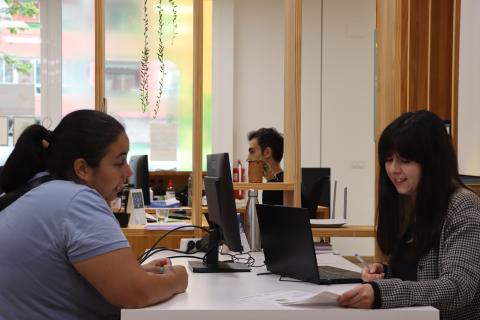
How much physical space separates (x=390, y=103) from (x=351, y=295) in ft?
7.48

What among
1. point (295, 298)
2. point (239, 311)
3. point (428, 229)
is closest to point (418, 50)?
point (428, 229)

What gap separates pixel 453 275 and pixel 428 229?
0.61 ft

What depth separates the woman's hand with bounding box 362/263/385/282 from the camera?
2344 millimetres

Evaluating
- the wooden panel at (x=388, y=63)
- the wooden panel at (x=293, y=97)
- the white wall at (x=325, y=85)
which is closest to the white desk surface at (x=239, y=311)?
the wooden panel at (x=293, y=97)

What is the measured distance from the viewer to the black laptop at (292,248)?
2326 millimetres

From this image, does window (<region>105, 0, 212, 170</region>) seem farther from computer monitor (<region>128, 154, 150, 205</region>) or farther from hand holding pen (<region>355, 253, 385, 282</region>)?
hand holding pen (<region>355, 253, 385, 282</region>)

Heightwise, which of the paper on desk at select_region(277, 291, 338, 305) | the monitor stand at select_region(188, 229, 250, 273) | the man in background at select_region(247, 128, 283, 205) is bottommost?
the monitor stand at select_region(188, 229, 250, 273)

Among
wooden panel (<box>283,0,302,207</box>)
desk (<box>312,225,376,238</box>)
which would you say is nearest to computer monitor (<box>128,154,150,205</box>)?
wooden panel (<box>283,0,302,207</box>)

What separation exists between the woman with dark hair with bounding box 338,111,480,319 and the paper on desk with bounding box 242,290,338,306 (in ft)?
0.13

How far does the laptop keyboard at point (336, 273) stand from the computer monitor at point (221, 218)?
31cm

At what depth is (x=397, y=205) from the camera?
7.79 feet

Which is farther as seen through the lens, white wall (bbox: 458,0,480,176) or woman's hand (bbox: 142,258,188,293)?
white wall (bbox: 458,0,480,176)

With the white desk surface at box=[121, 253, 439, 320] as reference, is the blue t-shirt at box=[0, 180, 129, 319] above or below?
above

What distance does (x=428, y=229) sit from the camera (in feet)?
6.89
